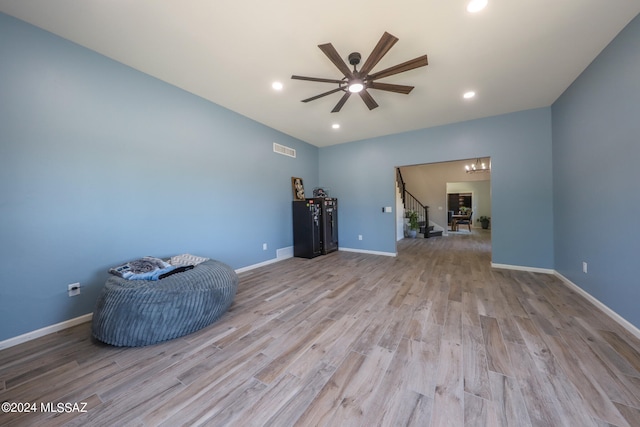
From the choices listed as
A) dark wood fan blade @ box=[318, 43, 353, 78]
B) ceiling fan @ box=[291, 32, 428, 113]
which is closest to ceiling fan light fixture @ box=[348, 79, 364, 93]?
ceiling fan @ box=[291, 32, 428, 113]

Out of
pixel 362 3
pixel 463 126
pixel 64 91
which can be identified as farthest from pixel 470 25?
pixel 64 91

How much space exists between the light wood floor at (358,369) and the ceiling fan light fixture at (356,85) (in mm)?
2649

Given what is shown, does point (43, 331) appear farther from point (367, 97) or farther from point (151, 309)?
point (367, 97)

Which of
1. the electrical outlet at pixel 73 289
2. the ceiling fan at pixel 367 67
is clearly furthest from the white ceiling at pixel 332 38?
the electrical outlet at pixel 73 289

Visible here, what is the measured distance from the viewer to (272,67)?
2.72m

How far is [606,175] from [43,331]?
6.09 metres

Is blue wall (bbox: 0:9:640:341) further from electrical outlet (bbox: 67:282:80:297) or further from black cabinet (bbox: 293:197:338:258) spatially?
black cabinet (bbox: 293:197:338:258)

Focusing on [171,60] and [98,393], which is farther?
[171,60]

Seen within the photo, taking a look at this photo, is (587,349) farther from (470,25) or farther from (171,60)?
(171,60)

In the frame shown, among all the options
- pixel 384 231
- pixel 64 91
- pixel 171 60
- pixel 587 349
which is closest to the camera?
pixel 587 349

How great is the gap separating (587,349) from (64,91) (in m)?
5.51

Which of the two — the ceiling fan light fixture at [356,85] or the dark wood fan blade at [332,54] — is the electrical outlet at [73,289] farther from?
the ceiling fan light fixture at [356,85]

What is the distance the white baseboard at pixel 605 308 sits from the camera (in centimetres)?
201

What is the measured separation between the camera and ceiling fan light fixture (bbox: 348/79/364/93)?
2501 mm
